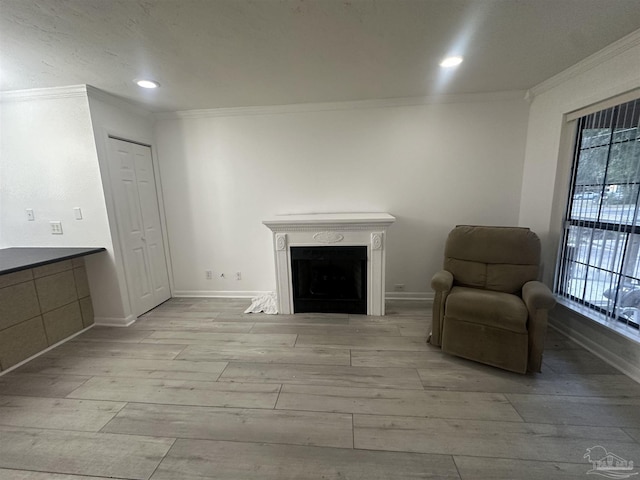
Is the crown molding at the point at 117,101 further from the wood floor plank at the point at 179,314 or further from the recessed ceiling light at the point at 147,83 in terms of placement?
the wood floor plank at the point at 179,314

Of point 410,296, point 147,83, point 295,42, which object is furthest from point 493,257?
point 147,83

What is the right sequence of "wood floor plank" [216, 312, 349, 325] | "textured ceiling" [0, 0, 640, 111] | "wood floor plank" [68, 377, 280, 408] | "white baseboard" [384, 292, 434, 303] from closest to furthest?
"textured ceiling" [0, 0, 640, 111]
"wood floor plank" [68, 377, 280, 408]
"wood floor plank" [216, 312, 349, 325]
"white baseboard" [384, 292, 434, 303]

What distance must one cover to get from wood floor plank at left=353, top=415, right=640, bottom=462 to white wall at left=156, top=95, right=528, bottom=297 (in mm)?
1850

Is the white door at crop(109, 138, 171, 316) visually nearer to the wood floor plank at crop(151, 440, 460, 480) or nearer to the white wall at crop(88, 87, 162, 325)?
the white wall at crop(88, 87, 162, 325)

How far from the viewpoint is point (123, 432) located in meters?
1.52

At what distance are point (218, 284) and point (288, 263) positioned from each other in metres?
1.27

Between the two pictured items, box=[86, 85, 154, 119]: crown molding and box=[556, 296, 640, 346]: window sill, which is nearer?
box=[556, 296, 640, 346]: window sill

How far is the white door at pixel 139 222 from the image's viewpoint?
2.76 m

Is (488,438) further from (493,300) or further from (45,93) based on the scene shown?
(45,93)

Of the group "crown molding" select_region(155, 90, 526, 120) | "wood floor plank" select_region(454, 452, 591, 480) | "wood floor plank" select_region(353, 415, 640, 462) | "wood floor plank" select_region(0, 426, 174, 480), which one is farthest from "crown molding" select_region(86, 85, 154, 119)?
"wood floor plank" select_region(454, 452, 591, 480)

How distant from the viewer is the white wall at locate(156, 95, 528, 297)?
2.92m

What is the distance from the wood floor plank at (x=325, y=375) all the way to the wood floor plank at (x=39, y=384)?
3.69 feet

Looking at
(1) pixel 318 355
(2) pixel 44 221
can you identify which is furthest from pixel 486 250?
(2) pixel 44 221

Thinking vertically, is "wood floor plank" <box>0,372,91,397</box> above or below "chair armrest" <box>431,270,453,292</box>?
below
